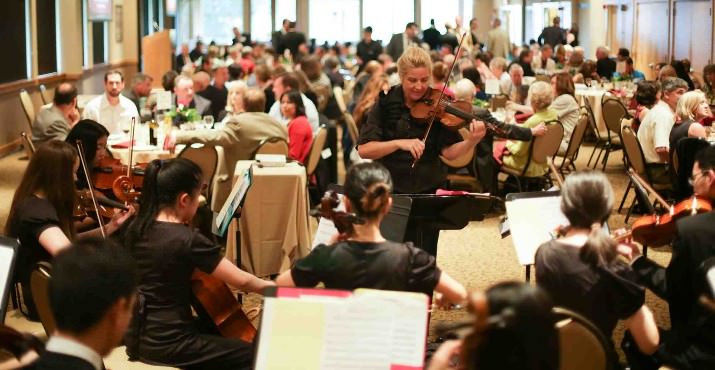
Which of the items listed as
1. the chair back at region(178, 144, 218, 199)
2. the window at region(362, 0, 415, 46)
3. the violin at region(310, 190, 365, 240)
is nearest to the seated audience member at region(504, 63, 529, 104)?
the chair back at region(178, 144, 218, 199)

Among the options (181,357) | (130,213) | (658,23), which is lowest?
(181,357)

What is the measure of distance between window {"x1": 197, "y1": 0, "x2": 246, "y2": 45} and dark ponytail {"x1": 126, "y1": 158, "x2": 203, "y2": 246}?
27350 millimetres

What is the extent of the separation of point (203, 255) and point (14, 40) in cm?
995

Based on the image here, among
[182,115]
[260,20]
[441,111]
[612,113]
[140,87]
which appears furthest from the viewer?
[260,20]

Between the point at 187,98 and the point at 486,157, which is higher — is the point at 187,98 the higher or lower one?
the higher one

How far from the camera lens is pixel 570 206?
11.1 ft

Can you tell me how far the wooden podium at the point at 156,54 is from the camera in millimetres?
16125

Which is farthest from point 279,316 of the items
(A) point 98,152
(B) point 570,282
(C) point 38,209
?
(A) point 98,152

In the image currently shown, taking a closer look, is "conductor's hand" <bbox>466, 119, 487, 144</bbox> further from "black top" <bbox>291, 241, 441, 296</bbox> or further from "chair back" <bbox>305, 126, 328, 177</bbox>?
"chair back" <bbox>305, 126, 328, 177</bbox>

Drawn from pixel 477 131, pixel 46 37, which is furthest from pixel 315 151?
pixel 46 37

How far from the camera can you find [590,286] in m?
3.31

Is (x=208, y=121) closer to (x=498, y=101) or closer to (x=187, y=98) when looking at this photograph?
(x=187, y=98)

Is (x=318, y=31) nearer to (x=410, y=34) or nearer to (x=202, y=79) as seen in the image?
(x=410, y=34)

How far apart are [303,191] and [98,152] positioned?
136 cm
